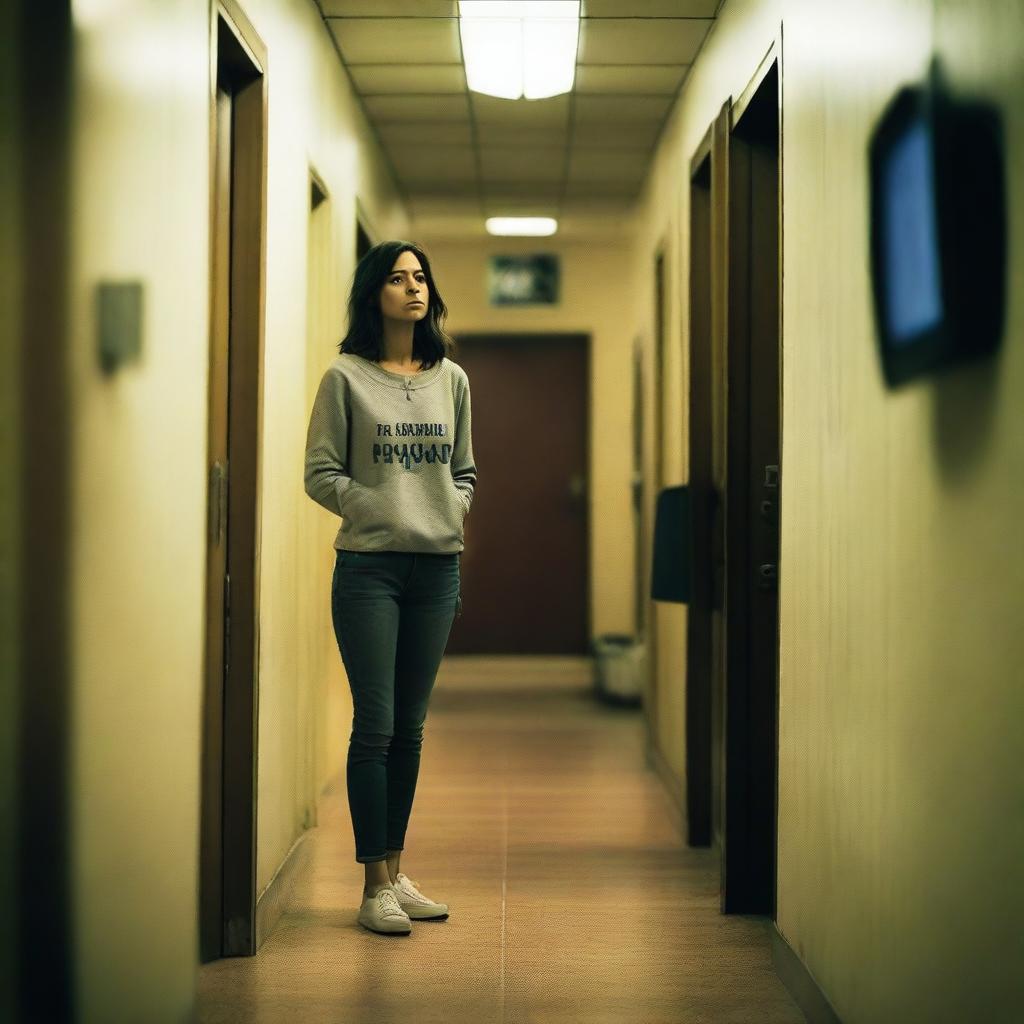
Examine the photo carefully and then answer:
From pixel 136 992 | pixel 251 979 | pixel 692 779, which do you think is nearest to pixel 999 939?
pixel 136 992

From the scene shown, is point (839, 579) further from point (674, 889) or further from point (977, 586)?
point (674, 889)

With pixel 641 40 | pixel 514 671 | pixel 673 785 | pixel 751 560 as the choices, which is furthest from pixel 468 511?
pixel 514 671

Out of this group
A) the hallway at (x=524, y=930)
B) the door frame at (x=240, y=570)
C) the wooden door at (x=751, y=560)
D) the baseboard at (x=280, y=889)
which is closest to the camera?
the hallway at (x=524, y=930)

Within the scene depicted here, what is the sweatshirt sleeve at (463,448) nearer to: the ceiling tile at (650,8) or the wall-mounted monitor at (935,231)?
the wall-mounted monitor at (935,231)

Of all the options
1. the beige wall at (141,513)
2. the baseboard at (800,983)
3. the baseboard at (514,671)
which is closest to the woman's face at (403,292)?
the beige wall at (141,513)

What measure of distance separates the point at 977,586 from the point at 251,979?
1662 mm

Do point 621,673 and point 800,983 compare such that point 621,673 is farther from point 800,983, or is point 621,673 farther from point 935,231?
point 935,231

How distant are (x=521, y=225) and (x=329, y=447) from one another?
174 inches

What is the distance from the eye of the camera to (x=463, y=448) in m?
2.80

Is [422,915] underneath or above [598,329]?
underneath

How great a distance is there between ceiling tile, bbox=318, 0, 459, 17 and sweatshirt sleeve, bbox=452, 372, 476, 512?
4.26ft

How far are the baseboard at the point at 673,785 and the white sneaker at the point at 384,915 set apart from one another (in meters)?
1.12

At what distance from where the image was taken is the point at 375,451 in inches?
104

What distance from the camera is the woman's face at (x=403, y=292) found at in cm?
271
